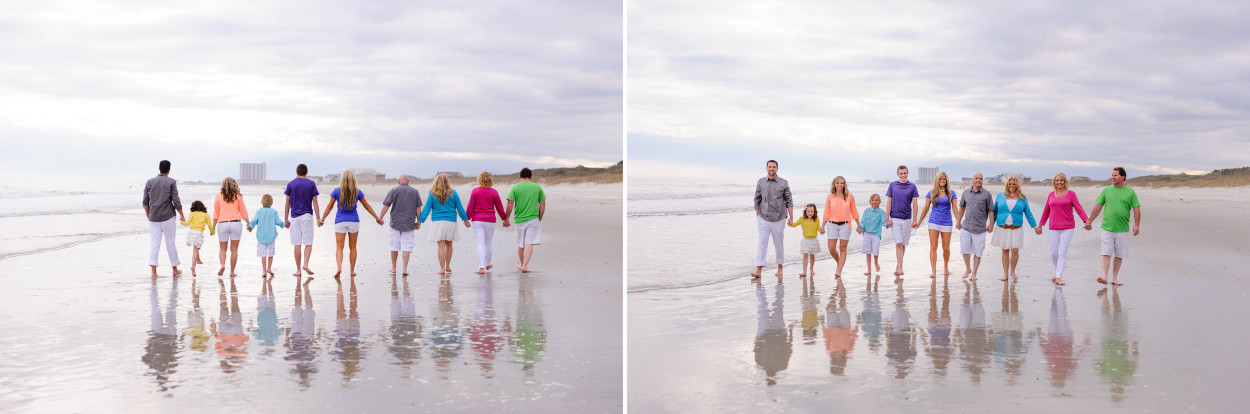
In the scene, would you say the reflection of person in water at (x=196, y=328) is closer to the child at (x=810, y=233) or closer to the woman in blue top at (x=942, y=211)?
the child at (x=810, y=233)

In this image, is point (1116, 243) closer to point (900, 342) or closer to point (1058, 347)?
point (1058, 347)

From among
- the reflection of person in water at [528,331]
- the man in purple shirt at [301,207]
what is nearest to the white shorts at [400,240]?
the man in purple shirt at [301,207]

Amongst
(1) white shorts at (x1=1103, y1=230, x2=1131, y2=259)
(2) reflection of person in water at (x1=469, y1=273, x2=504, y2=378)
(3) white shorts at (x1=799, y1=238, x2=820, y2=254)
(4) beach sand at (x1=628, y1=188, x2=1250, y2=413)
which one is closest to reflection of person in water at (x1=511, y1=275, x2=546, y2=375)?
(2) reflection of person in water at (x1=469, y1=273, x2=504, y2=378)

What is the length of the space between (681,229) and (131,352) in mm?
15846

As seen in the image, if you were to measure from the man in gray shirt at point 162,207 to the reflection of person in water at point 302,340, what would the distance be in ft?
10.3

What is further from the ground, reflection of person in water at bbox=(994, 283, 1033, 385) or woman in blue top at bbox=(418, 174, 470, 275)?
woman in blue top at bbox=(418, 174, 470, 275)

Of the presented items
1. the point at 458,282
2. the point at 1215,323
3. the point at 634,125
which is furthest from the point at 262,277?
the point at 634,125

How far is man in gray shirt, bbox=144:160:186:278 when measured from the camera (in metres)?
11.7

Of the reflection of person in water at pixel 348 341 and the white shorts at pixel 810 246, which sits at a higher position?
the white shorts at pixel 810 246

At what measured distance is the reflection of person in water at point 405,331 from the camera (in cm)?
629

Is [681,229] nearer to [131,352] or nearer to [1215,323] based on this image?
[1215,323]

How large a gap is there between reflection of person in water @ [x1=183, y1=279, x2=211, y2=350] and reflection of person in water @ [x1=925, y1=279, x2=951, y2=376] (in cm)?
556

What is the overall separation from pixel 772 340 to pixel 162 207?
902 centimetres

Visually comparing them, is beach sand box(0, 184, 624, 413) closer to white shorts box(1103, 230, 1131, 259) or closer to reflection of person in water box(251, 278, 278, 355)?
reflection of person in water box(251, 278, 278, 355)
